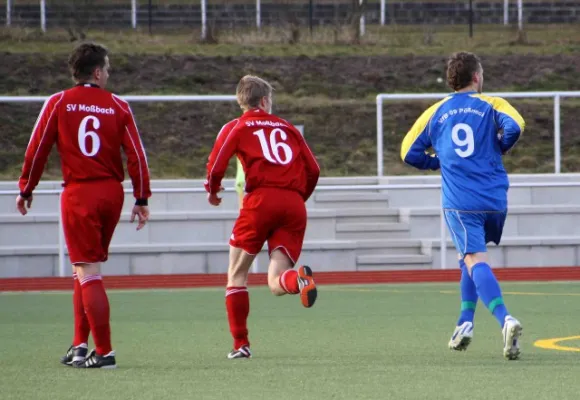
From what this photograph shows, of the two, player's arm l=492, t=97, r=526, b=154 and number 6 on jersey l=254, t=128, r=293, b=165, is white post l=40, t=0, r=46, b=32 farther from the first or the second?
player's arm l=492, t=97, r=526, b=154

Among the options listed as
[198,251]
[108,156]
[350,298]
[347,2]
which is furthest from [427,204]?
[347,2]

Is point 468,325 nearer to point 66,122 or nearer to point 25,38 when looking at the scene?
point 66,122

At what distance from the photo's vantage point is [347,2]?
29.9 meters

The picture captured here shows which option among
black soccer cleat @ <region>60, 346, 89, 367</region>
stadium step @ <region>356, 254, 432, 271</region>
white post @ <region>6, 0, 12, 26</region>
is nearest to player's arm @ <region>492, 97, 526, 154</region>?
black soccer cleat @ <region>60, 346, 89, 367</region>

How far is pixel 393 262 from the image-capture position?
53.4ft

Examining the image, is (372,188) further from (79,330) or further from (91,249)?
(91,249)

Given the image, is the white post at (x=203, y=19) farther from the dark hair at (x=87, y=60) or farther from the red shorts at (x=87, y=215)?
the red shorts at (x=87, y=215)

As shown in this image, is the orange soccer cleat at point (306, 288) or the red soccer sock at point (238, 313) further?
the red soccer sock at point (238, 313)

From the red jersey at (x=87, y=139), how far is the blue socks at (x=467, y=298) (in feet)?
6.31

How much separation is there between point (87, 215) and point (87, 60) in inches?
33.3

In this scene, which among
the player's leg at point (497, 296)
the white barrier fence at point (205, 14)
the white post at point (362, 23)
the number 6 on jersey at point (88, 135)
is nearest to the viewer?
the player's leg at point (497, 296)

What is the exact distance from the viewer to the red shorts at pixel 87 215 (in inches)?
275

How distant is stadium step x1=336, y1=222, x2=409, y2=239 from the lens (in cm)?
1689

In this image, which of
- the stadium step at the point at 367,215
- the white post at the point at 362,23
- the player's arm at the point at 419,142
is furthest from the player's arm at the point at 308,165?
the white post at the point at 362,23
